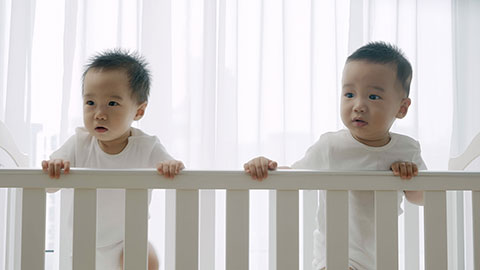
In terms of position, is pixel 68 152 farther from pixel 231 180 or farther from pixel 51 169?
pixel 231 180

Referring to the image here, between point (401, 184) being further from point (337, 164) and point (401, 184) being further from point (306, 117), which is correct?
point (306, 117)

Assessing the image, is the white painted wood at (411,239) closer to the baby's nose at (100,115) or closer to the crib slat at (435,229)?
the crib slat at (435,229)

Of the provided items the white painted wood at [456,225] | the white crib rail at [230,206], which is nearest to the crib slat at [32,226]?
the white crib rail at [230,206]

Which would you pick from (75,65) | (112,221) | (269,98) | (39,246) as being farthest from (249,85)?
(39,246)

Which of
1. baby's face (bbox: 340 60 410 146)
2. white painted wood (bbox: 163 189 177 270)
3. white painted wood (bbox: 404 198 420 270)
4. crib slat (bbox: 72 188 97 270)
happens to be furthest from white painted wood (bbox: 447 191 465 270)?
crib slat (bbox: 72 188 97 270)

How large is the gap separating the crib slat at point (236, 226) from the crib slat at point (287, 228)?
0.21ft

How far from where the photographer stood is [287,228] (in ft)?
3.09

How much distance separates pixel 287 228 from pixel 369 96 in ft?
1.27

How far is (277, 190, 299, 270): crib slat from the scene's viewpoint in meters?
0.94

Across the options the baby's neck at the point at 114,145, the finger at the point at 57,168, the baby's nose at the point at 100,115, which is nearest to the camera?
the finger at the point at 57,168

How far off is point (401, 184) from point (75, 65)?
1.18 meters

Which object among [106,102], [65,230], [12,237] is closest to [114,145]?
[106,102]

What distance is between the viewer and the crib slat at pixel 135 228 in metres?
0.92

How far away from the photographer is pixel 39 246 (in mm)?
917
